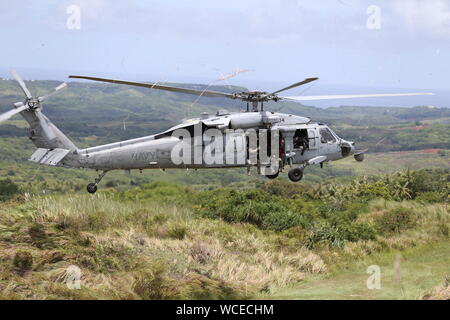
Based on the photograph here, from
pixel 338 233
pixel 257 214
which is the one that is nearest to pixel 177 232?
pixel 257 214

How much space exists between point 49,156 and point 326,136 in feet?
39.0

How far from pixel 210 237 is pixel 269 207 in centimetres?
683

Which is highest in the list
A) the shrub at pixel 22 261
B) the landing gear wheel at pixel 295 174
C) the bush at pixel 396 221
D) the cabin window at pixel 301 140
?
the cabin window at pixel 301 140

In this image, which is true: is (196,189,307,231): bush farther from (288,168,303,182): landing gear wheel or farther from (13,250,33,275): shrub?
(13,250,33,275): shrub

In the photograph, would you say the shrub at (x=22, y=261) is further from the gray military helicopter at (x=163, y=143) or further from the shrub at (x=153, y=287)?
the gray military helicopter at (x=163, y=143)

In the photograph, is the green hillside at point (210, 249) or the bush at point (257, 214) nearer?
the green hillside at point (210, 249)

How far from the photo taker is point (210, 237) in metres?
18.5

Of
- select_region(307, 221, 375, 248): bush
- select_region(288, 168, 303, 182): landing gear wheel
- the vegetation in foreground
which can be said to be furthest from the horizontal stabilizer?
select_region(307, 221, 375, 248): bush

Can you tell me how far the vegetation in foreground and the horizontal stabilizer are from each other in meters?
1.63

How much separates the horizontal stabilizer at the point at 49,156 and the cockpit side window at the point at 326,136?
35.8 ft

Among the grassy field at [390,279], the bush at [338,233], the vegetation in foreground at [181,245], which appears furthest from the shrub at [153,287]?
the bush at [338,233]

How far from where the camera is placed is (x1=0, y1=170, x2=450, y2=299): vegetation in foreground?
13070 millimetres

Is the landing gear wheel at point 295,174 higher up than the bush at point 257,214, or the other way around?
the landing gear wheel at point 295,174

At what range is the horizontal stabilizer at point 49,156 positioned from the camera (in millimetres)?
18703
